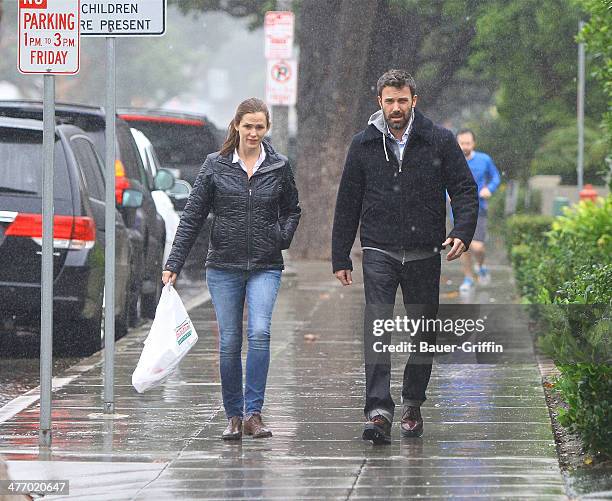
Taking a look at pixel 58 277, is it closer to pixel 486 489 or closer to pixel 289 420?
pixel 289 420

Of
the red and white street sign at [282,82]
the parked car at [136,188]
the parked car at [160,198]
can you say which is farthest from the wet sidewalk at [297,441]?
the red and white street sign at [282,82]

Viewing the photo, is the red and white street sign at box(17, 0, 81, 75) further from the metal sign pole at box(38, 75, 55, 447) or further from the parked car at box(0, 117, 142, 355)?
the parked car at box(0, 117, 142, 355)

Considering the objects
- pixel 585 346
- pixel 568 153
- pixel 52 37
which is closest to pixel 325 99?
pixel 52 37

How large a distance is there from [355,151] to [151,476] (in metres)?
2.07

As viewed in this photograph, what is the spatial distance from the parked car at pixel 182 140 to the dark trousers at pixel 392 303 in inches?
410

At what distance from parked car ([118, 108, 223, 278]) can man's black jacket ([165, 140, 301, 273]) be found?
10211 millimetres

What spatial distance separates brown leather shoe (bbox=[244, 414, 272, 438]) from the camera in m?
8.31

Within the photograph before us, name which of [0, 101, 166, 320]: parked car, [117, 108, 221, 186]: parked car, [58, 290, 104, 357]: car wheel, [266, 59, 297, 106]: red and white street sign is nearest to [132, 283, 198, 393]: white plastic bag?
[58, 290, 104, 357]: car wheel

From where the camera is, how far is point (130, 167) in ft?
48.6

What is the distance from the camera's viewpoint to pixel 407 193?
27.2 feet

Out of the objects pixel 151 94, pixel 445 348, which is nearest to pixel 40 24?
pixel 445 348

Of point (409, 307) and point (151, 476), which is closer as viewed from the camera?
point (151, 476)

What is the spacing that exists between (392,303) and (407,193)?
1.86 ft

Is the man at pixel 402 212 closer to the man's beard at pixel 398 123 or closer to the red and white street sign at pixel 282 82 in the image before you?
the man's beard at pixel 398 123
